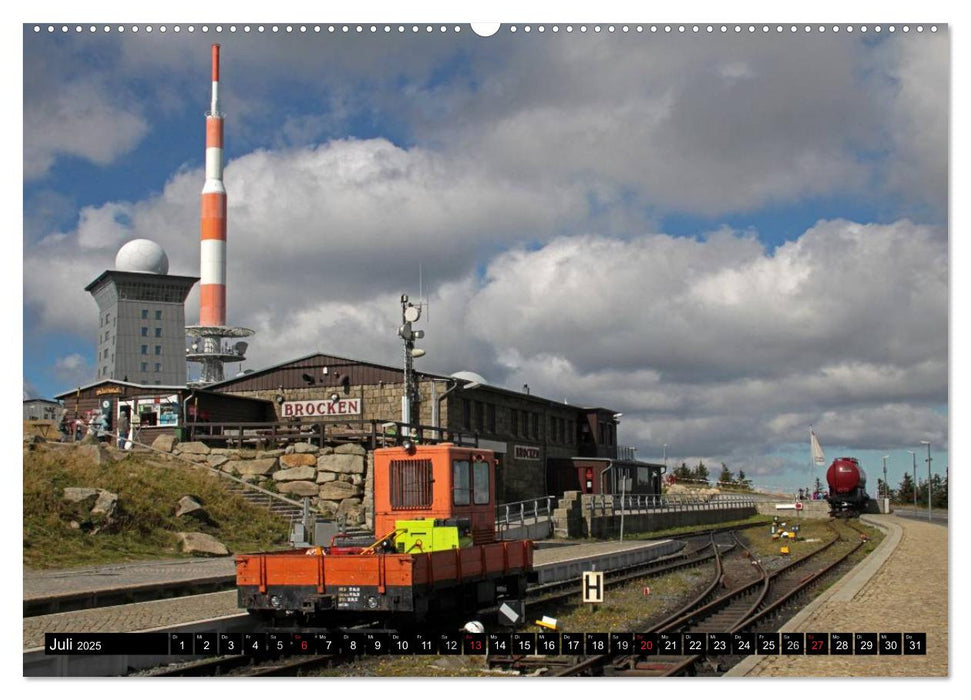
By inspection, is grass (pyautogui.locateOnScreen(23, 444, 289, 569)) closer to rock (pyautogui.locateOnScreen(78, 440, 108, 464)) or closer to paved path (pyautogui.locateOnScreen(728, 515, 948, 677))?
rock (pyautogui.locateOnScreen(78, 440, 108, 464))

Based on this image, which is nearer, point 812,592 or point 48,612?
point 48,612

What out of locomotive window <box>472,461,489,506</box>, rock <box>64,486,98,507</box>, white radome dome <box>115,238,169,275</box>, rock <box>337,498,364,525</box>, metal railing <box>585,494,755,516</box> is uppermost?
white radome dome <box>115,238,169,275</box>

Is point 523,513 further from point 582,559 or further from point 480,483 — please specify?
point 480,483

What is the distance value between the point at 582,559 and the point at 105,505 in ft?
38.1

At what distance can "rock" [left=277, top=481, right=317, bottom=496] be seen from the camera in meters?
34.0

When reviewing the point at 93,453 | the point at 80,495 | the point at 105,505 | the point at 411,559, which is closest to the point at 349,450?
the point at 93,453

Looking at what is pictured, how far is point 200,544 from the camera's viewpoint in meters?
25.0

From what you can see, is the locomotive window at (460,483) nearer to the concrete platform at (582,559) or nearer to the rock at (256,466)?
the concrete platform at (582,559)

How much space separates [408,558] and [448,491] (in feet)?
7.26

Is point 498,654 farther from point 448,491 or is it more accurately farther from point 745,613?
point 745,613

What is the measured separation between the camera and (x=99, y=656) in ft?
30.2

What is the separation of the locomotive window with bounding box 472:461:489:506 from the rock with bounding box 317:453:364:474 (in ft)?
65.9

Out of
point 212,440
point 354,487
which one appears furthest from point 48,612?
point 212,440

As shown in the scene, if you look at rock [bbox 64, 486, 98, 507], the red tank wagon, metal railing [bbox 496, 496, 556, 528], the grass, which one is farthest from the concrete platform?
the red tank wagon
